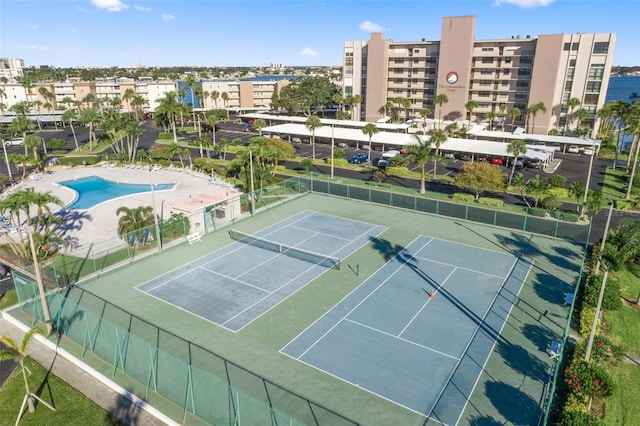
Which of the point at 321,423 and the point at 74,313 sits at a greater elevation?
the point at 74,313

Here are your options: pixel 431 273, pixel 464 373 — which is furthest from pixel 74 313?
pixel 431 273

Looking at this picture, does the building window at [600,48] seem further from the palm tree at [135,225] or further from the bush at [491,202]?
the palm tree at [135,225]

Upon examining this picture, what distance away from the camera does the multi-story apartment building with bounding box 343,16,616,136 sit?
83.1m

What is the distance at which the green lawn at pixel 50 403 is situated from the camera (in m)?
18.3

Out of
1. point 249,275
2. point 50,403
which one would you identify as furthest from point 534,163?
point 50,403

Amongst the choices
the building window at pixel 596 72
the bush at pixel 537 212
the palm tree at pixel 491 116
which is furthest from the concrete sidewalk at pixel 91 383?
the building window at pixel 596 72

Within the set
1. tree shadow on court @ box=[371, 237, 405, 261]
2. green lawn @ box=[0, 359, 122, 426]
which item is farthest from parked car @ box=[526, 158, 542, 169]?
green lawn @ box=[0, 359, 122, 426]

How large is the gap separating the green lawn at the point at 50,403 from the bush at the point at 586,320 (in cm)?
2447

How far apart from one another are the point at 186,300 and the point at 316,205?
73.7 feet

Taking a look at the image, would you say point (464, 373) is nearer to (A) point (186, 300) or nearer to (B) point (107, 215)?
(A) point (186, 300)

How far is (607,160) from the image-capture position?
70.8 meters

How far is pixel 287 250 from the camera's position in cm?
3553

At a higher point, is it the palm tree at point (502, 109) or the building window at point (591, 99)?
the building window at point (591, 99)

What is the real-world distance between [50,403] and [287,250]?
64.3ft
